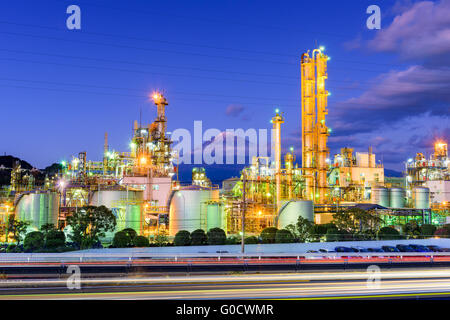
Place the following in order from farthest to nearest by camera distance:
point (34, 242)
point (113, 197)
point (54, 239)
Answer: point (113, 197) → point (54, 239) → point (34, 242)

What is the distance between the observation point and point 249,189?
6200 centimetres

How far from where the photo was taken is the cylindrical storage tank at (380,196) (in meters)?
64.7

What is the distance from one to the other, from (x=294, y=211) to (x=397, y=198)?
1004 inches

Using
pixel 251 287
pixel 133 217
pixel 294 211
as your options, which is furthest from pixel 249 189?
pixel 251 287

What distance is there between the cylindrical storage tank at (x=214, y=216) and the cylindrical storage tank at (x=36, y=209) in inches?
715

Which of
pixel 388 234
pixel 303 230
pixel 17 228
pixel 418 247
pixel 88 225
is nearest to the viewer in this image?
pixel 418 247

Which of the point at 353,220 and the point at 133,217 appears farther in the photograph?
the point at 133,217

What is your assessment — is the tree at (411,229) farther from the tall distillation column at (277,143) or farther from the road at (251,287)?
the road at (251,287)

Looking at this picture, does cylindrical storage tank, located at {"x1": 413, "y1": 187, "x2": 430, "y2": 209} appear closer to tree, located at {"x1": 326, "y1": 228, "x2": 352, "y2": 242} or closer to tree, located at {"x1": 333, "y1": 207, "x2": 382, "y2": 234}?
tree, located at {"x1": 333, "y1": 207, "x2": 382, "y2": 234}

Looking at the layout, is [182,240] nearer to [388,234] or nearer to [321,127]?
[388,234]

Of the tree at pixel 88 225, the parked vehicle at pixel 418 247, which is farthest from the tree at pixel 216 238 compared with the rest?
the parked vehicle at pixel 418 247

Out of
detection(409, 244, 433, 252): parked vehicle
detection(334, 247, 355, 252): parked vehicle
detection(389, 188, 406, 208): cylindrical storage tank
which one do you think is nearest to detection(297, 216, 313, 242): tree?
detection(334, 247, 355, 252): parked vehicle
